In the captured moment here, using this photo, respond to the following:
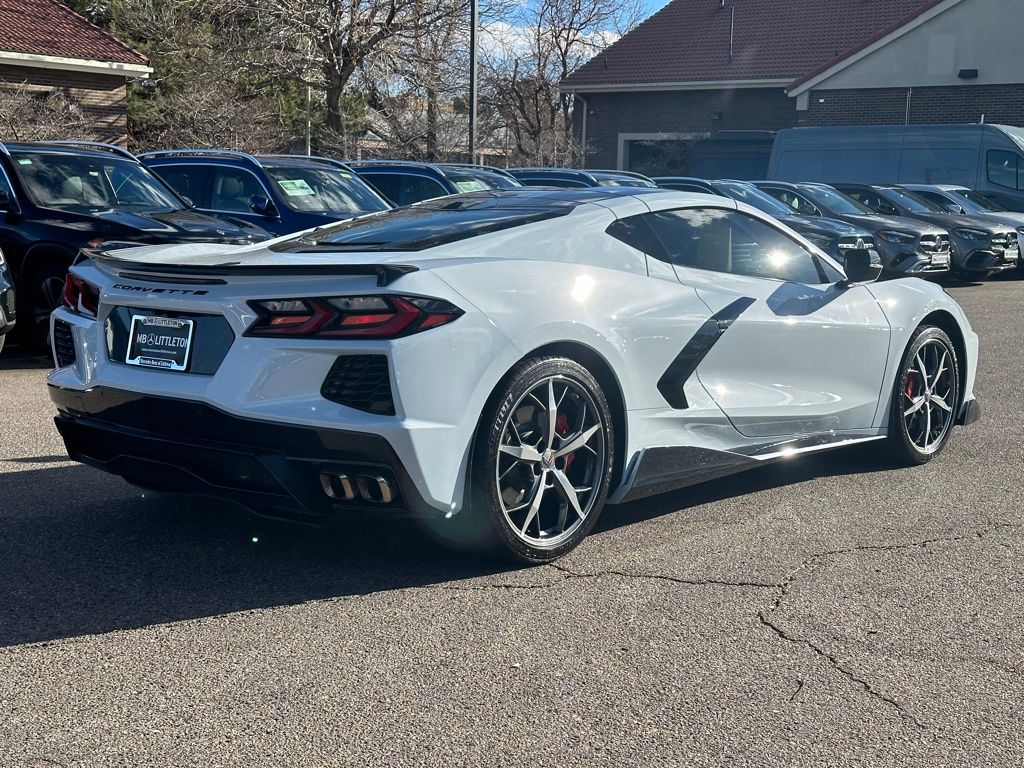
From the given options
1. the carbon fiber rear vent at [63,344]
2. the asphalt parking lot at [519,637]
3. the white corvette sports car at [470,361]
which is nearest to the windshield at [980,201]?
the white corvette sports car at [470,361]

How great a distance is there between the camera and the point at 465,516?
4449 millimetres

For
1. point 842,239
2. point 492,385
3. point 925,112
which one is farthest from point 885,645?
point 925,112

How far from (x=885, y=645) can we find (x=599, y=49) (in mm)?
46607

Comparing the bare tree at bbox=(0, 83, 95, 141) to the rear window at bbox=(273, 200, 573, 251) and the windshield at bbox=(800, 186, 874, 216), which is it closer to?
the windshield at bbox=(800, 186, 874, 216)

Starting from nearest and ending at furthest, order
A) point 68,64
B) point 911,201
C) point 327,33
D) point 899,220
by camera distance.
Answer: point 899,220, point 911,201, point 68,64, point 327,33

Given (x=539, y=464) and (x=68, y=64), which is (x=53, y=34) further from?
(x=539, y=464)

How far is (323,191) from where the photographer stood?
43.7 ft

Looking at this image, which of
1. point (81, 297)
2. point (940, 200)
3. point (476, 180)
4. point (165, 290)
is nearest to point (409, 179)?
point (476, 180)

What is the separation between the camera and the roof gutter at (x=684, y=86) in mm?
40812

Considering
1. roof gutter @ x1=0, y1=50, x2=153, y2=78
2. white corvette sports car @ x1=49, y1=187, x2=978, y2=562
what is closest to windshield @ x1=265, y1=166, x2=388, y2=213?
white corvette sports car @ x1=49, y1=187, x2=978, y2=562

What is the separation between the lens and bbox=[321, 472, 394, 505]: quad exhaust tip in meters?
4.20

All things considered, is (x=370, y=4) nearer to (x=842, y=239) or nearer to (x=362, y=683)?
(x=842, y=239)

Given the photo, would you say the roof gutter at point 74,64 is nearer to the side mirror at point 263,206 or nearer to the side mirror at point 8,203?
the side mirror at point 263,206

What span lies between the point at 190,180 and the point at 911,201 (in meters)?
12.8
